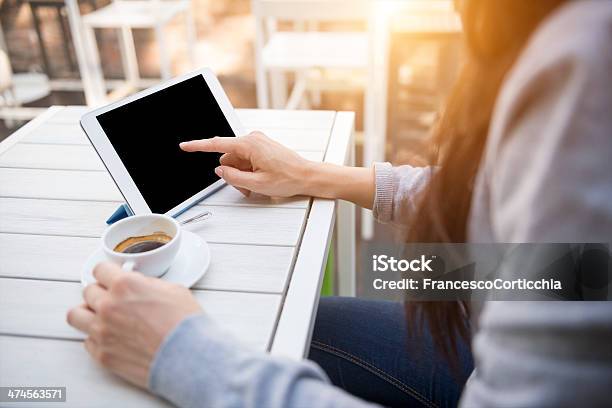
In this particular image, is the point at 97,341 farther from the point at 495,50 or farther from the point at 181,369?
the point at 495,50

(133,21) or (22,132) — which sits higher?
(133,21)

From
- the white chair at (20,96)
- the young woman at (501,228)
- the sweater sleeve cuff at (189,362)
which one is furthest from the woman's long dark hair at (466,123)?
the white chair at (20,96)

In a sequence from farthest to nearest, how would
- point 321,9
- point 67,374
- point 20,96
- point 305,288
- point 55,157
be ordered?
point 20,96 < point 321,9 < point 55,157 < point 305,288 < point 67,374

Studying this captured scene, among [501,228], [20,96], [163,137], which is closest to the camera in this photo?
[501,228]

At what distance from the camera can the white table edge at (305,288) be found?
1.94 ft

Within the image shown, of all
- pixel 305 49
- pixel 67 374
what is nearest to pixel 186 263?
pixel 67 374

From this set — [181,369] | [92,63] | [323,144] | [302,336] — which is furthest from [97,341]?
[92,63]

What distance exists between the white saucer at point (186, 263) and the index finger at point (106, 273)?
0.17ft

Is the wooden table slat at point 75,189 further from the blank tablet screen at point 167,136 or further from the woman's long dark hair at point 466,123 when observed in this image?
the woman's long dark hair at point 466,123

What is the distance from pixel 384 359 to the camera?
86 cm

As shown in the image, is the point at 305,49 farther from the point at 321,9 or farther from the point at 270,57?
the point at 321,9

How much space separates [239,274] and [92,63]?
2626 mm

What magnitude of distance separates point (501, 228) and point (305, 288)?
28 centimetres

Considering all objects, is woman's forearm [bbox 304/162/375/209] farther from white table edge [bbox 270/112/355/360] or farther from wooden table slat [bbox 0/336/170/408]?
wooden table slat [bbox 0/336/170/408]
